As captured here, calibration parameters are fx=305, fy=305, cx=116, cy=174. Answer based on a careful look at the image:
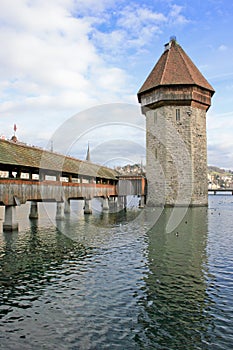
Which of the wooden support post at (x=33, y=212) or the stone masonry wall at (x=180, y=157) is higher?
the stone masonry wall at (x=180, y=157)

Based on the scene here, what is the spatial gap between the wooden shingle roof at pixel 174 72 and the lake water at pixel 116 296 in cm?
2297

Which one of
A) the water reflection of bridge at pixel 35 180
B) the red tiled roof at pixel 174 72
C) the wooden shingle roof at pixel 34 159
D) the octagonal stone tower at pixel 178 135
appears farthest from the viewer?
the red tiled roof at pixel 174 72

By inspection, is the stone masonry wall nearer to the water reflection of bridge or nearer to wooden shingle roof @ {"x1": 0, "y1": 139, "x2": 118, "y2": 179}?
the water reflection of bridge

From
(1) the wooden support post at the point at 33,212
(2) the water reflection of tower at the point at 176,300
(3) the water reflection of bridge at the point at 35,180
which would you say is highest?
(3) the water reflection of bridge at the point at 35,180

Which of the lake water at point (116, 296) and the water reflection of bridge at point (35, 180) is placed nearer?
the lake water at point (116, 296)

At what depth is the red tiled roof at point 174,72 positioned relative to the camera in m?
31.4

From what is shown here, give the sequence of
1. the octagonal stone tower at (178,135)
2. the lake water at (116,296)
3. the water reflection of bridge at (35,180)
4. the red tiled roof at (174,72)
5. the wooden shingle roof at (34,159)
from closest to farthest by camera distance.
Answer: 1. the lake water at (116,296)
2. the water reflection of bridge at (35,180)
3. the wooden shingle roof at (34,159)
4. the octagonal stone tower at (178,135)
5. the red tiled roof at (174,72)

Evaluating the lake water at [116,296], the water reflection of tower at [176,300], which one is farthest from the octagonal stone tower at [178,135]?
the water reflection of tower at [176,300]

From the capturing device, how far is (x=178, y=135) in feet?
104

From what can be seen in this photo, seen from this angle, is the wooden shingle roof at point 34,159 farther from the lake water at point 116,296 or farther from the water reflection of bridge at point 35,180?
the lake water at point 116,296

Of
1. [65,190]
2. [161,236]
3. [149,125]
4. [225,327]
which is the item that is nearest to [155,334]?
[225,327]

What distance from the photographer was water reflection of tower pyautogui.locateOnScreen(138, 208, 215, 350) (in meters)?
4.73

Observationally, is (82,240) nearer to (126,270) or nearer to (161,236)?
(161,236)

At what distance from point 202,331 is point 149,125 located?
30.4 meters
